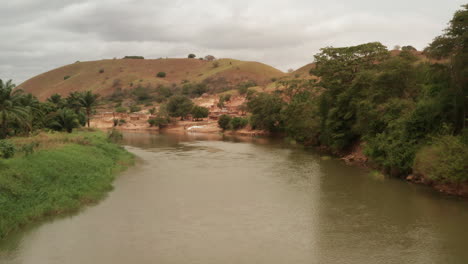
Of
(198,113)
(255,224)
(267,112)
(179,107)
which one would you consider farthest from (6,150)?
(179,107)

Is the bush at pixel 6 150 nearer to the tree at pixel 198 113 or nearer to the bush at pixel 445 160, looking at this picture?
the bush at pixel 445 160

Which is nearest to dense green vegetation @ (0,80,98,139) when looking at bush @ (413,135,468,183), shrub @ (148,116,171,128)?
shrub @ (148,116,171,128)

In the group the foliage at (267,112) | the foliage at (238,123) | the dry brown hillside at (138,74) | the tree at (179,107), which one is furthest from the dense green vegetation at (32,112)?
the dry brown hillside at (138,74)

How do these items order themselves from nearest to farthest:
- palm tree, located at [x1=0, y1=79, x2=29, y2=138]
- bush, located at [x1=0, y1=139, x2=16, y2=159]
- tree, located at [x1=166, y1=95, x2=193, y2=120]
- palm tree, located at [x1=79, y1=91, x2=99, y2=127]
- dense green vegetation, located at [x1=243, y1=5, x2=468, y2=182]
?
1. bush, located at [x1=0, y1=139, x2=16, y2=159]
2. dense green vegetation, located at [x1=243, y1=5, x2=468, y2=182]
3. palm tree, located at [x1=0, y1=79, x2=29, y2=138]
4. palm tree, located at [x1=79, y1=91, x2=99, y2=127]
5. tree, located at [x1=166, y1=95, x2=193, y2=120]

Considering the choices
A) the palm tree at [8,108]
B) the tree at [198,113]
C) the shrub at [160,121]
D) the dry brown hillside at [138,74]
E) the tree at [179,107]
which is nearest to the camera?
the palm tree at [8,108]

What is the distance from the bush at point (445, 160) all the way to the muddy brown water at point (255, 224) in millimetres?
1303

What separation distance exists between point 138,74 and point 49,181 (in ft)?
483

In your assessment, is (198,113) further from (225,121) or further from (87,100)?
(87,100)

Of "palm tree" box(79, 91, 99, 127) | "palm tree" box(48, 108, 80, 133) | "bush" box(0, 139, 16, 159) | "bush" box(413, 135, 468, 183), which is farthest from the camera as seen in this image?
"palm tree" box(79, 91, 99, 127)

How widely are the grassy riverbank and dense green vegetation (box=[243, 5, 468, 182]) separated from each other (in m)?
20.3

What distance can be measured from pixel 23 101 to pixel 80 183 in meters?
23.0

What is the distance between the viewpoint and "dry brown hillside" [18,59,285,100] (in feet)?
485

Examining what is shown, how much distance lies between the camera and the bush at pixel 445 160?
22109 mm

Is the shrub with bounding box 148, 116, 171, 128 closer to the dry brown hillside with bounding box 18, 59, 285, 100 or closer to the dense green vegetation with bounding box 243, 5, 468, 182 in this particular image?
the dense green vegetation with bounding box 243, 5, 468, 182
